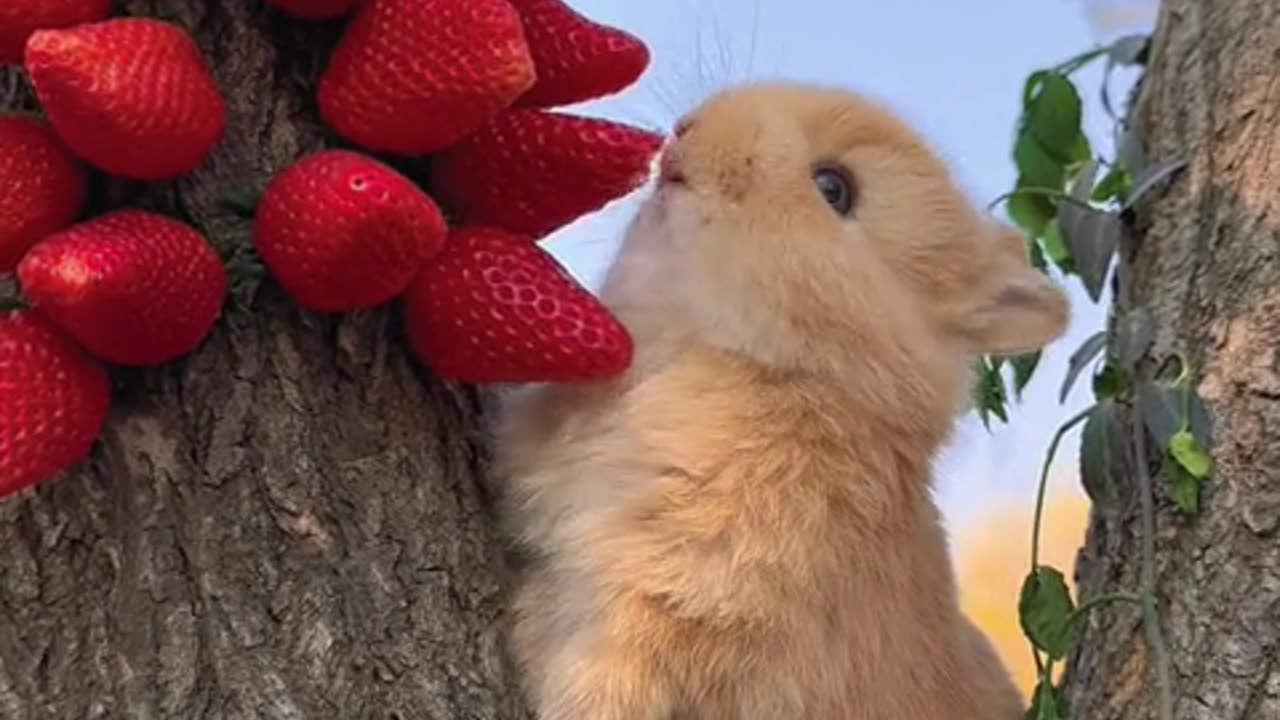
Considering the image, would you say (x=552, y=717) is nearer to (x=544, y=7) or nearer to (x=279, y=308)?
(x=279, y=308)

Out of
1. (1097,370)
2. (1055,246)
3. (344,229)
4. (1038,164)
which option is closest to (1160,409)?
(1097,370)

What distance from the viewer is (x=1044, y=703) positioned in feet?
4.48

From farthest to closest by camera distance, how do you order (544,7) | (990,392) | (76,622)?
(990,392), (544,7), (76,622)

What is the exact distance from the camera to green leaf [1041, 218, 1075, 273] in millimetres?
1614

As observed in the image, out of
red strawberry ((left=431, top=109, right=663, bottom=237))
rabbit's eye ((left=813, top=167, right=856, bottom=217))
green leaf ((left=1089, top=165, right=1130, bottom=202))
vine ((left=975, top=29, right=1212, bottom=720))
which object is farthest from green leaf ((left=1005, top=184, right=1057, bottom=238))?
red strawberry ((left=431, top=109, right=663, bottom=237))

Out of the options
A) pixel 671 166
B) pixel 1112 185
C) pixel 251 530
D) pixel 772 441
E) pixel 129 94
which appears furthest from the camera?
pixel 1112 185

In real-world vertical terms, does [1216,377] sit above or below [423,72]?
below

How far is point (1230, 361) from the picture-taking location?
4.46 feet

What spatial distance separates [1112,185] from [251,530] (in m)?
0.89

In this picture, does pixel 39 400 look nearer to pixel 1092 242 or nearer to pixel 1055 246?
pixel 1092 242

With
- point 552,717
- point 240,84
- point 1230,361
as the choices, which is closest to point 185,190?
point 240,84

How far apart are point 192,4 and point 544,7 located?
0.71 feet

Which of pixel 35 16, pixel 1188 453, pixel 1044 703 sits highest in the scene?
pixel 35 16

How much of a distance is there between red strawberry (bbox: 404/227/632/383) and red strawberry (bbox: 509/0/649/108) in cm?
10
